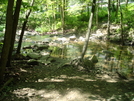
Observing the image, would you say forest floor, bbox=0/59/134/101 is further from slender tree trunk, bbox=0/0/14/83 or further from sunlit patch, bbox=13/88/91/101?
slender tree trunk, bbox=0/0/14/83

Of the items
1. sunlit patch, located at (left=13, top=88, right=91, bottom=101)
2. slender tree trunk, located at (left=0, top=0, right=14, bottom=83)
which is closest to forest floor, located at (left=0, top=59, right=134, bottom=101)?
sunlit patch, located at (left=13, top=88, right=91, bottom=101)

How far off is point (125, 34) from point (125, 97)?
17.5 meters

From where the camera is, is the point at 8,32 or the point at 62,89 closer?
the point at 8,32

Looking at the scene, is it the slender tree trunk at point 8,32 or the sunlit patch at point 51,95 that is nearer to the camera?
the slender tree trunk at point 8,32

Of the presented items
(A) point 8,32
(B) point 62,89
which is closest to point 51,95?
(B) point 62,89

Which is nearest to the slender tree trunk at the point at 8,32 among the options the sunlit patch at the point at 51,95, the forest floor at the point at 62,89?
the forest floor at the point at 62,89

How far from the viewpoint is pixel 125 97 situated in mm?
4523

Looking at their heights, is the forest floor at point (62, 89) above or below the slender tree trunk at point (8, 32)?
below

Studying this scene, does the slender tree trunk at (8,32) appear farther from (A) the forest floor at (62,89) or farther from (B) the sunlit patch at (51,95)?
(B) the sunlit patch at (51,95)

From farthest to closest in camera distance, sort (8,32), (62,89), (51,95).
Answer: (62,89) < (51,95) < (8,32)

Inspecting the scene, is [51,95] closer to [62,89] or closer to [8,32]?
[62,89]

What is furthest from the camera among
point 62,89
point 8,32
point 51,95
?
point 62,89

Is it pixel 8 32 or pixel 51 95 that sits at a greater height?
pixel 8 32

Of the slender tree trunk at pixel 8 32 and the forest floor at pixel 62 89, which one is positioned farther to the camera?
the forest floor at pixel 62 89
